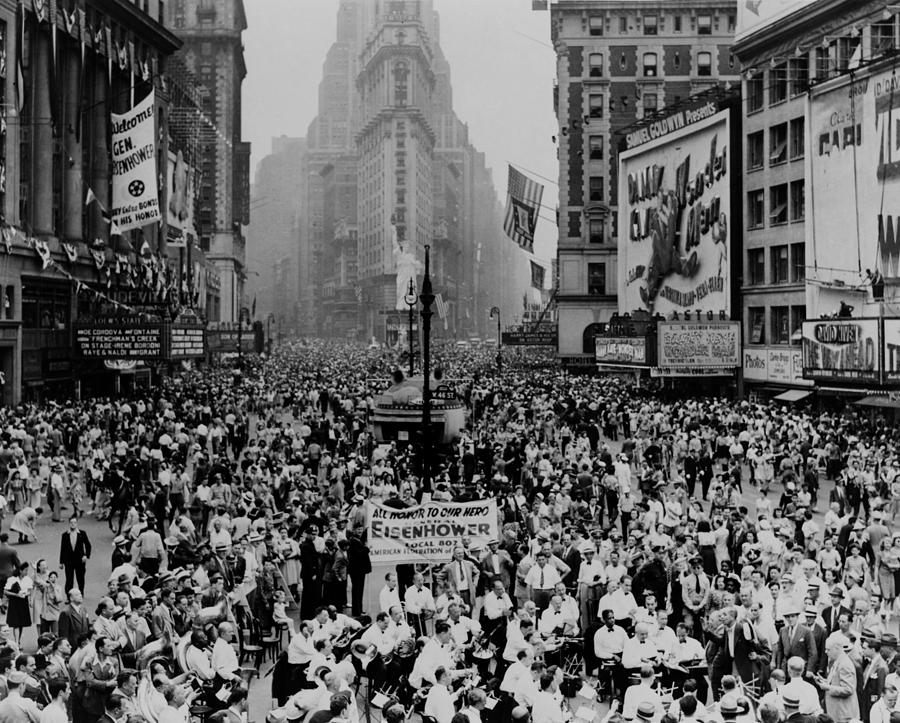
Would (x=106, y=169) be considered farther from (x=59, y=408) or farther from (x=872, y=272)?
(x=872, y=272)

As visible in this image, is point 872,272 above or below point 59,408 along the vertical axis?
above

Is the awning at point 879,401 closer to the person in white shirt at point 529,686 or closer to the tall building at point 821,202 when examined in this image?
the tall building at point 821,202

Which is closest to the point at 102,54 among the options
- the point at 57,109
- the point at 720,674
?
the point at 57,109

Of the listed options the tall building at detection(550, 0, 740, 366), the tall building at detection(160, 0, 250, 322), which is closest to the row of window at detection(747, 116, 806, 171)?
the tall building at detection(550, 0, 740, 366)

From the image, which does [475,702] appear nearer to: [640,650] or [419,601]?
[640,650]

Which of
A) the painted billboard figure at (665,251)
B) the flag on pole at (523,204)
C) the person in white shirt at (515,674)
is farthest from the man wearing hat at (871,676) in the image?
the painted billboard figure at (665,251)

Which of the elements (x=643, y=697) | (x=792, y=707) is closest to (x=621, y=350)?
(x=792, y=707)
